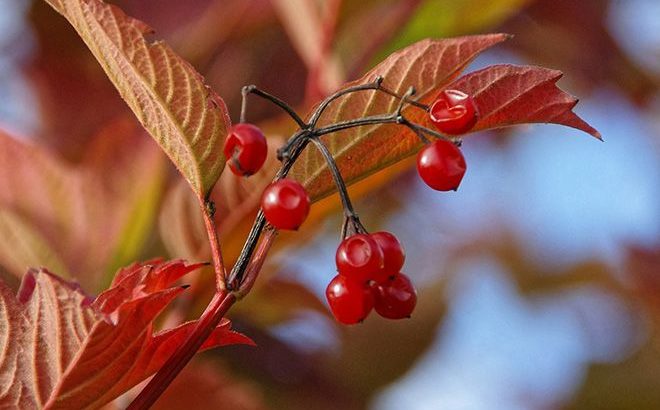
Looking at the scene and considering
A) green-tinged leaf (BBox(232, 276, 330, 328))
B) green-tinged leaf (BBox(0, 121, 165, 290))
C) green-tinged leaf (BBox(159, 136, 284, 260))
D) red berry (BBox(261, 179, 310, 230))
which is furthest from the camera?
green-tinged leaf (BBox(232, 276, 330, 328))

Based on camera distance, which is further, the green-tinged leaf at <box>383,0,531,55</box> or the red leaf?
the green-tinged leaf at <box>383,0,531,55</box>

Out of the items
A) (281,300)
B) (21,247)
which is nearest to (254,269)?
(21,247)

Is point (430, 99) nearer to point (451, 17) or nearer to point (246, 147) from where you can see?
point (246, 147)

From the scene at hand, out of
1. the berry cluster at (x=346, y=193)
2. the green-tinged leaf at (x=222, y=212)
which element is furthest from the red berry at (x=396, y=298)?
the green-tinged leaf at (x=222, y=212)

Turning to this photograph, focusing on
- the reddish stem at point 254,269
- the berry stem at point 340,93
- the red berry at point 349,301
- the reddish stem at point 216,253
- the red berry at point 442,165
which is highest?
the berry stem at point 340,93

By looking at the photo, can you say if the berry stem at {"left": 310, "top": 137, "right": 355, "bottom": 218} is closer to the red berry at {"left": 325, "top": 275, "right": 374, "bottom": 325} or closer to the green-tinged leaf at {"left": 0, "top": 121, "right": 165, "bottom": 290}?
the red berry at {"left": 325, "top": 275, "right": 374, "bottom": 325}

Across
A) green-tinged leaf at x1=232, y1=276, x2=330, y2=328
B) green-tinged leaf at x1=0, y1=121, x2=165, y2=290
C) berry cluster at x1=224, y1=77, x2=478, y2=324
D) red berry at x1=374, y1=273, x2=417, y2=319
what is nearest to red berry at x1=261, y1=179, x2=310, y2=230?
berry cluster at x1=224, y1=77, x2=478, y2=324

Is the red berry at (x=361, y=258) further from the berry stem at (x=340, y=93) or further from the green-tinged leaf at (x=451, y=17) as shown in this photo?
the green-tinged leaf at (x=451, y=17)
